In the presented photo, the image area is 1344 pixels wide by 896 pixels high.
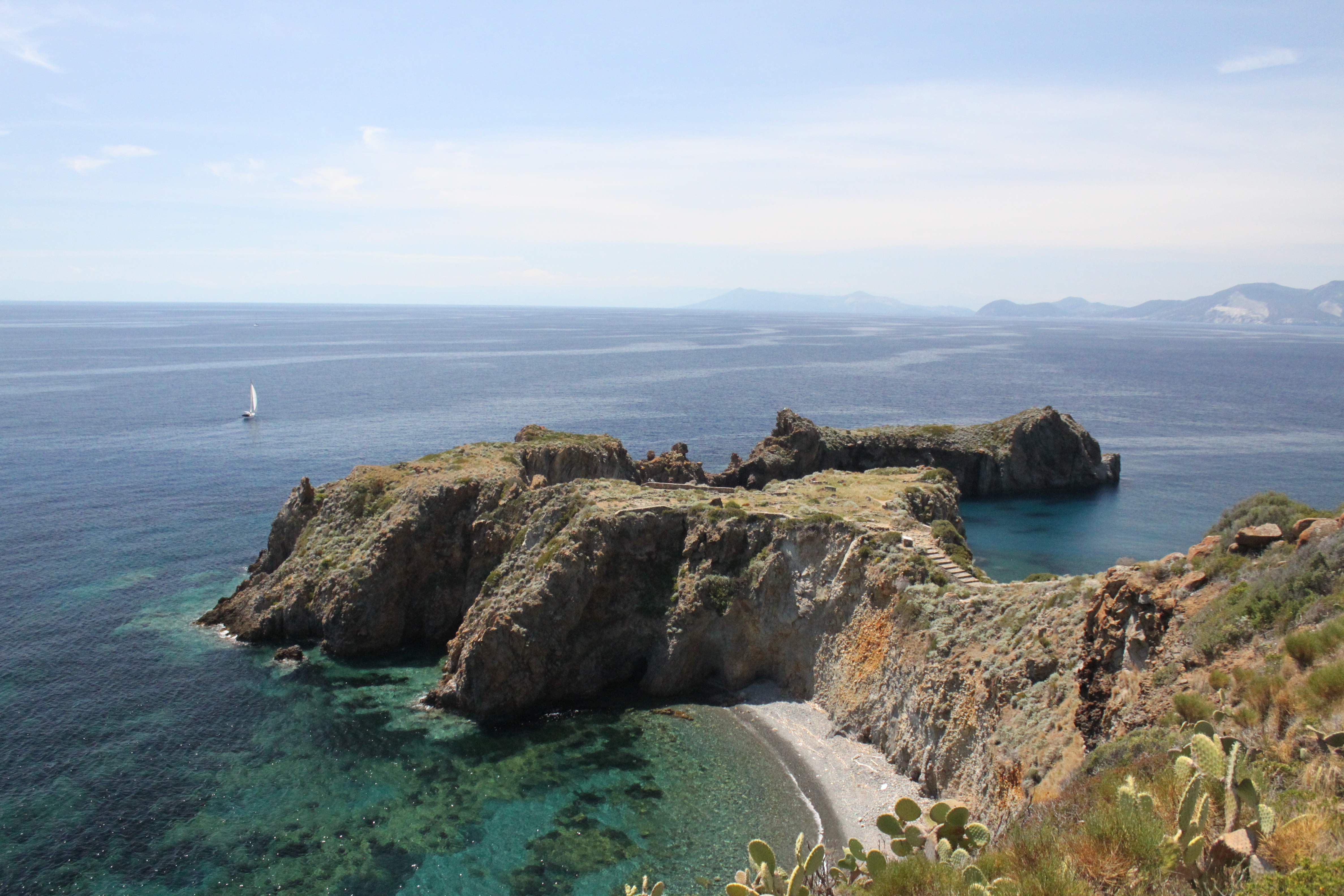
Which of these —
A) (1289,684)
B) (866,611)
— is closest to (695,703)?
(866,611)

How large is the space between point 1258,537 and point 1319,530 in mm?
2037

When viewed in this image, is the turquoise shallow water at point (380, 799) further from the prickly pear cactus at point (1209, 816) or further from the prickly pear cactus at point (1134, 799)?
the prickly pear cactus at point (1209, 816)

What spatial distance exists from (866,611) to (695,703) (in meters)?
11.0

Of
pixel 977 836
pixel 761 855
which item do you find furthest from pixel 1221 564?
pixel 761 855

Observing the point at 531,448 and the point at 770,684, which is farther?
the point at 531,448

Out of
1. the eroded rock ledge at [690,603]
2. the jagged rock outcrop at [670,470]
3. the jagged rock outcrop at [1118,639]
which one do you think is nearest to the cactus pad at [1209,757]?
the jagged rock outcrop at [1118,639]

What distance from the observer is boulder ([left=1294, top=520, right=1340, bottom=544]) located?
2228cm

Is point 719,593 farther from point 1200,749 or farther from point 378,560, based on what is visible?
point 1200,749

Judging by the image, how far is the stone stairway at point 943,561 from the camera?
3822 cm

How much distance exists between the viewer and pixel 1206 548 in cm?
2691

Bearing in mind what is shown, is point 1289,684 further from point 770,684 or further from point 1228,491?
point 1228,491

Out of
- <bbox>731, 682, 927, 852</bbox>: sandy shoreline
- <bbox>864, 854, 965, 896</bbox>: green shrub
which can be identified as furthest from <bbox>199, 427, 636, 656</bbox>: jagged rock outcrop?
<bbox>864, 854, 965, 896</bbox>: green shrub

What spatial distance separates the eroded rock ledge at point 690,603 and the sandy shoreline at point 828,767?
980 mm

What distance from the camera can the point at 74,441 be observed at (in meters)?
106
